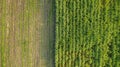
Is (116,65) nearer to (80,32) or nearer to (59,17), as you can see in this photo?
(80,32)

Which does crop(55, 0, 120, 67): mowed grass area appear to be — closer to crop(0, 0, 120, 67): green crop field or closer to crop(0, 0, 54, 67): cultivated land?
crop(0, 0, 120, 67): green crop field

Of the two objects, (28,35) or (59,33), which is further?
(28,35)

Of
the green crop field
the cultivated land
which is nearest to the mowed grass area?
the green crop field

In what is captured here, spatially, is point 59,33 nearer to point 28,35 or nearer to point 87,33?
point 87,33

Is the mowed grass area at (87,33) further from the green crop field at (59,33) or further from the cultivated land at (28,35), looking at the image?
the cultivated land at (28,35)

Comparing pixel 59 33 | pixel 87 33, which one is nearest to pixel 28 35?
pixel 59 33

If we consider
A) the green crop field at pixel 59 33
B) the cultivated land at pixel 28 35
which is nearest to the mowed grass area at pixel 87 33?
the green crop field at pixel 59 33

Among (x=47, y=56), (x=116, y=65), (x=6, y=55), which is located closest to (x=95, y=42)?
(x=116, y=65)
